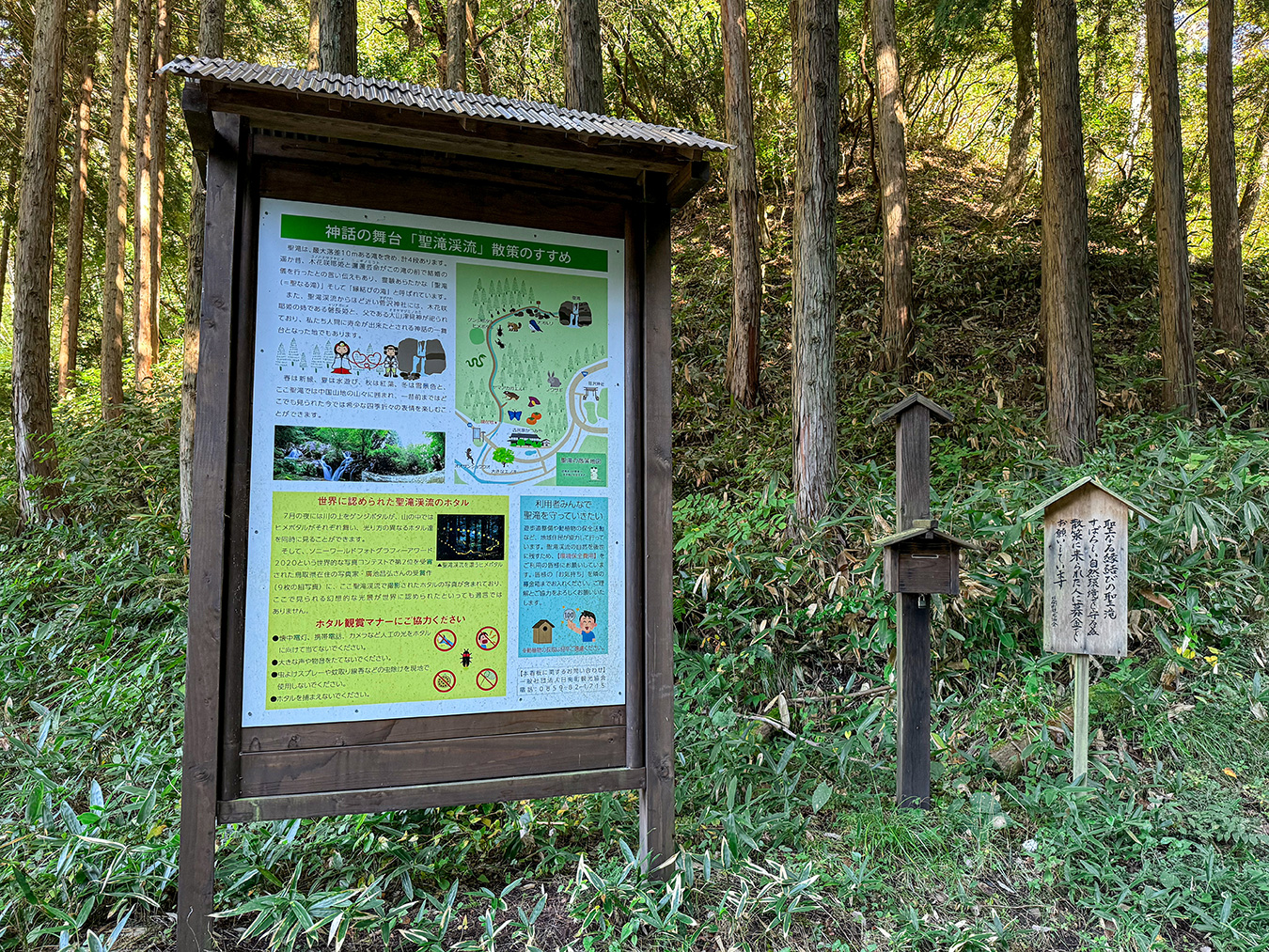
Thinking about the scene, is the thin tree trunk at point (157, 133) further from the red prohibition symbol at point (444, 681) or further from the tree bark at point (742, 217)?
the red prohibition symbol at point (444, 681)

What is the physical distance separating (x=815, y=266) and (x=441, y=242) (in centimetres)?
381

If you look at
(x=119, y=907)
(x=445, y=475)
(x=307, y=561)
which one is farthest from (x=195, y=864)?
(x=445, y=475)

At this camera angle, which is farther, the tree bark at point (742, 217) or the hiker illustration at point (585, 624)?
the tree bark at point (742, 217)

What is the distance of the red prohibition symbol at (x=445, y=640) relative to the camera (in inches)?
111

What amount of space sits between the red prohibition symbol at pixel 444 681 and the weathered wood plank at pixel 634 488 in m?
0.70

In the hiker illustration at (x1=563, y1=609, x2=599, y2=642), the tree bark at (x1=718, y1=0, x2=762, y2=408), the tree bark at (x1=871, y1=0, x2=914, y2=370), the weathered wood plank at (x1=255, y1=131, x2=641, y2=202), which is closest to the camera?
the weathered wood plank at (x1=255, y1=131, x2=641, y2=202)

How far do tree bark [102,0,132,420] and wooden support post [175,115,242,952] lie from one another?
8.52 m

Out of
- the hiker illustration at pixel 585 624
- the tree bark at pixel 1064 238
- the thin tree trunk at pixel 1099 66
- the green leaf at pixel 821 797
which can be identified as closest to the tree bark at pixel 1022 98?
the thin tree trunk at pixel 1099 66

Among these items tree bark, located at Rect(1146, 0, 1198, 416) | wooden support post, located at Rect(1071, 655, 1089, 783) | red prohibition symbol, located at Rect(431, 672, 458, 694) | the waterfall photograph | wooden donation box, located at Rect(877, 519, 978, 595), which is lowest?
wooden support post, located at Rect(1071, 655, 1089, 783)

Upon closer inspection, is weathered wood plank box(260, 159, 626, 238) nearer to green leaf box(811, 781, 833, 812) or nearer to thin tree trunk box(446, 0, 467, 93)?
green leaf box(811, 781, 833, 812)

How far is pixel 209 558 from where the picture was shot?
2605 mm

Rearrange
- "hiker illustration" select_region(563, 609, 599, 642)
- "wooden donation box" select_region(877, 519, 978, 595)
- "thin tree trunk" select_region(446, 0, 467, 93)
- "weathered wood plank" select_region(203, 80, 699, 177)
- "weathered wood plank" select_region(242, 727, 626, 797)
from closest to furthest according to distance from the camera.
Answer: "weathered wood plank" select_region(203, 80, 699, 177), "weathered wood plank" select_region(242, 727, 626, 797), "hiker illustration" select_region(563, 609, 599, 642), "wooden donation box" select_region(877, 519, 978, 595), "thin tree trunk" select_region(446, 0, 467, 93)

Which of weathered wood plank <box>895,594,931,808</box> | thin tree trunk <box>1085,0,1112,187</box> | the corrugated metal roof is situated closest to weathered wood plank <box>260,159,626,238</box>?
the corrugated metal roof

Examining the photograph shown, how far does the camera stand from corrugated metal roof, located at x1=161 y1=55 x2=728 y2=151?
2.43 meters
